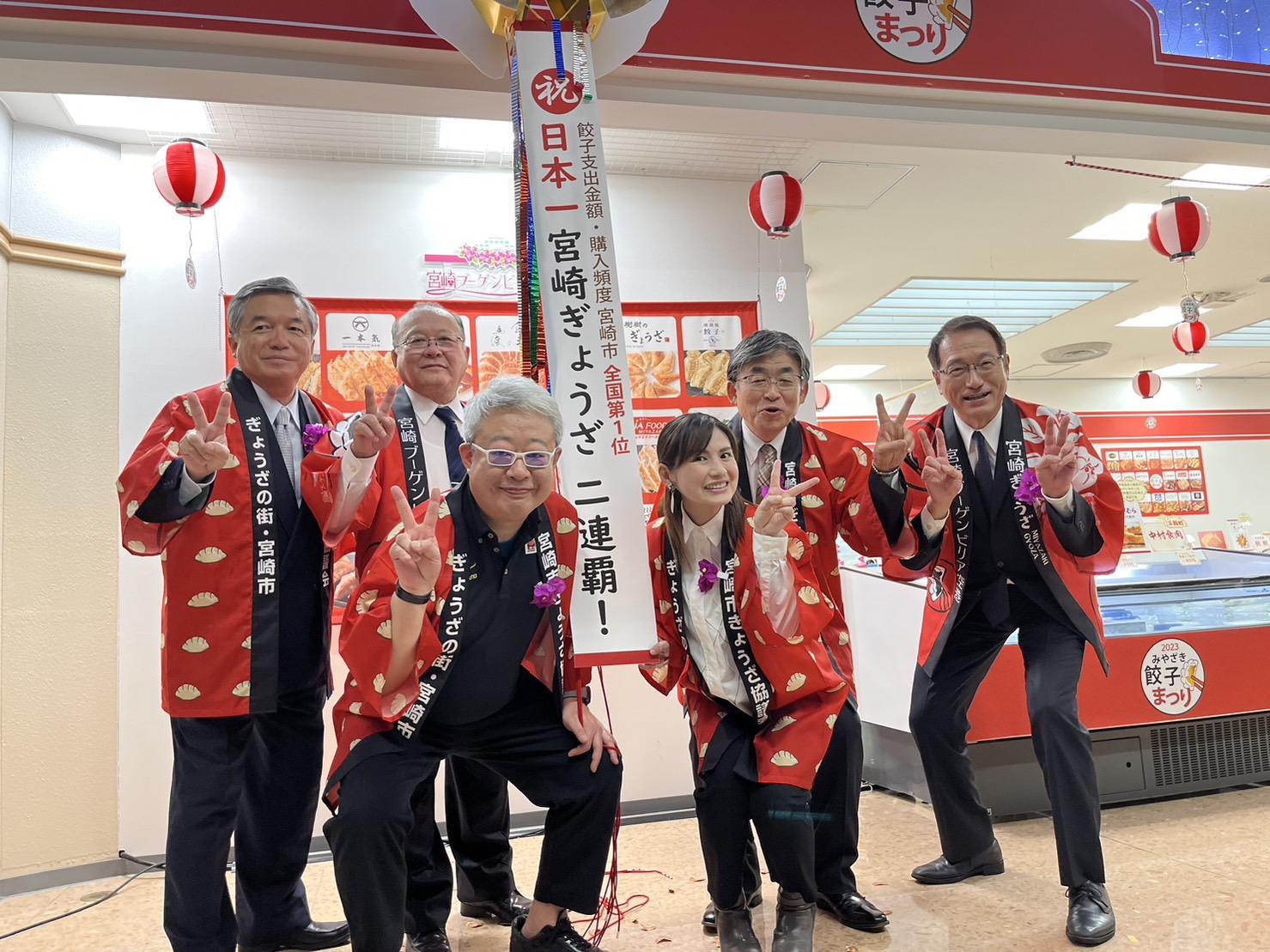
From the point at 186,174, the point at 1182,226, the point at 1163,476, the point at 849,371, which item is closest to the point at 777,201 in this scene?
the point at 186,174

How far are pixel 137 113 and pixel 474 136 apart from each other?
1.31 metres

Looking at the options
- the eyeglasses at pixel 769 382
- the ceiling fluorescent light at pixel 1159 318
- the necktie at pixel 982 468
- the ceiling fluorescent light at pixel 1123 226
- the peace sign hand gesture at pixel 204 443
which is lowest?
the necktie at pixel 982 468

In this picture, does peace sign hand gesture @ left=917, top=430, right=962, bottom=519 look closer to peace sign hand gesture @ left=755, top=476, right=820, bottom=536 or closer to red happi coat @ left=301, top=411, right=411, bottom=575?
peace sign hand gesture @ left=755, top=476, right=820, bottom=536

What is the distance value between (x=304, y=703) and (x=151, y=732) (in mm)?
1537

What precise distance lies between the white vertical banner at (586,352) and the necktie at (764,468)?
557 mm

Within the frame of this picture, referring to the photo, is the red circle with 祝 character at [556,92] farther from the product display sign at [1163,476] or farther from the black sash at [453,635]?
the product display sign at [1163,476]

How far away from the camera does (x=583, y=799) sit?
2.03m

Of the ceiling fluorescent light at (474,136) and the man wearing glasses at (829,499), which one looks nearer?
the man wearing glasses at (829,499)

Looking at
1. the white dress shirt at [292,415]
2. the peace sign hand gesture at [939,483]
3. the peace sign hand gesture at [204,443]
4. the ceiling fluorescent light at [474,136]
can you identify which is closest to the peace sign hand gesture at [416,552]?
the peace sign hand gesture at [204,443]

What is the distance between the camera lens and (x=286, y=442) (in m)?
2.36

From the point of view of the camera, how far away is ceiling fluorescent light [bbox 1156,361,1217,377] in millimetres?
11212

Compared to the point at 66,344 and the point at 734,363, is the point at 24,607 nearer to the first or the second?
A: the point at 66,344

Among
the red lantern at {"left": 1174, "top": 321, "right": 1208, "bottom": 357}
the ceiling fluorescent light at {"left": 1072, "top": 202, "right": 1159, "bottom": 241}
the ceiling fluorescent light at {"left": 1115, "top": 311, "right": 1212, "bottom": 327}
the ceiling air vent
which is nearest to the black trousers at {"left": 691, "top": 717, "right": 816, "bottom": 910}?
the ceiling fluorescent light at {"left": 1072, "top": 202, "right": 1159, "bottom": 241}

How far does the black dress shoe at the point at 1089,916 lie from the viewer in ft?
7.22
